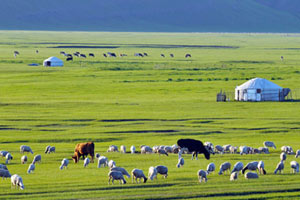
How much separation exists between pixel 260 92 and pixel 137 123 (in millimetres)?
21662

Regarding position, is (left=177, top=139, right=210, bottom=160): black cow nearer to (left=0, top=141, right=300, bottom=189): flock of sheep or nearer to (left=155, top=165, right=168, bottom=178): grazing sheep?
(left=0, top=141, right=300, bottom=189): flock of sheep

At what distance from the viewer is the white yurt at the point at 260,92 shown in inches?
2591

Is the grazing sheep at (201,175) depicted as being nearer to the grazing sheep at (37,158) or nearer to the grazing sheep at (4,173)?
the grazing sheep at (4,173)

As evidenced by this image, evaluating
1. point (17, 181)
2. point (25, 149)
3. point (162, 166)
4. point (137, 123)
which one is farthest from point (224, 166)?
point (137, 123)

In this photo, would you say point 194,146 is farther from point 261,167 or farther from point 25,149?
point 25,149

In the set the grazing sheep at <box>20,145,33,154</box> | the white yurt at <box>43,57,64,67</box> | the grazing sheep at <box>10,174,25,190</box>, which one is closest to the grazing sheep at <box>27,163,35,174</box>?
the grazing sheep at <box>10,174,25,190</box>

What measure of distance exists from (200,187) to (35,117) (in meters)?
27.0

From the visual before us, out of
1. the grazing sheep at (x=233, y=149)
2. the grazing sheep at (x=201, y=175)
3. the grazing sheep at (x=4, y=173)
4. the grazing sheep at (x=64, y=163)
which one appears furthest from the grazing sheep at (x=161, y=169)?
the grazing sheep at (x=233, y=149)

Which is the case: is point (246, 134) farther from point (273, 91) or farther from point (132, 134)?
point (273, 91)

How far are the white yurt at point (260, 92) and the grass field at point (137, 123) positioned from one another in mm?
2908

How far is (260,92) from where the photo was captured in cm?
6656

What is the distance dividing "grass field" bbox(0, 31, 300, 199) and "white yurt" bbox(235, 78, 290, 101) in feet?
9.54

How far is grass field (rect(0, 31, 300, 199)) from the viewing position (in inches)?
1016

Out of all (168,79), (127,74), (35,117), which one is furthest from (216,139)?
(127,74)
